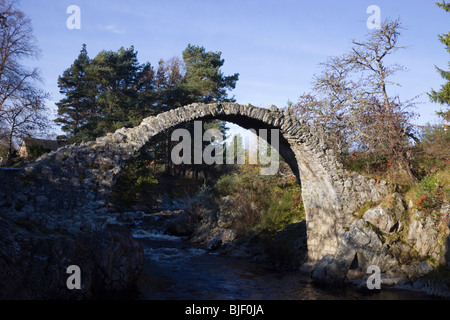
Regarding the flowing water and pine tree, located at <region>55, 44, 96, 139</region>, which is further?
pine tree, located at <region>55, 44, 96, 139</region>

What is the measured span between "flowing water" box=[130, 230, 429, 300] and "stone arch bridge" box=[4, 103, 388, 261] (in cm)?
186

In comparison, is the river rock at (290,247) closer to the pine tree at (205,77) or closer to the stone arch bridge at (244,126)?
the stone arch bridge at (244,126)

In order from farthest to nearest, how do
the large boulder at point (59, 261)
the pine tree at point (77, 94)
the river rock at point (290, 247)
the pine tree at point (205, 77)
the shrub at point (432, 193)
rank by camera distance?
the pine tree at point (205, 77) < the pine tree at point (77, 94) < the river rock at point (290, 247) < the shrub at point (432, 193) < the large boulder at point (59, 261)

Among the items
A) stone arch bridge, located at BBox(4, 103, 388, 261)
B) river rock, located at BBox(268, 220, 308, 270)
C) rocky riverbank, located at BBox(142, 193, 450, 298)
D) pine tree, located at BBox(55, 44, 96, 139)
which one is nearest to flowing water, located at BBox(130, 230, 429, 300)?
rocky riverbank, located at BBox(142, 193, 450, 298)

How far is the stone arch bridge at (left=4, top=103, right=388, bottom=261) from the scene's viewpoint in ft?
23.6

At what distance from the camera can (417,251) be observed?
9133 millimetres

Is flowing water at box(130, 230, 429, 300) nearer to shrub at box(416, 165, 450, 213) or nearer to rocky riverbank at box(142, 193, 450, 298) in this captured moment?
rocky riverbank at box(142, 193, 450, 298)

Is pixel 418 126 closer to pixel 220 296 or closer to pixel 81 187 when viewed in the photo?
pixel 220 296

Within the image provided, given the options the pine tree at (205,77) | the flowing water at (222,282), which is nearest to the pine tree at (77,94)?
the pine tree at (205,77)

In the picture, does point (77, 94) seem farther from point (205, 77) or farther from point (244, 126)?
point (244, 126)

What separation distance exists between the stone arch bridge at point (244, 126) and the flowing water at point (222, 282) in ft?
6.09

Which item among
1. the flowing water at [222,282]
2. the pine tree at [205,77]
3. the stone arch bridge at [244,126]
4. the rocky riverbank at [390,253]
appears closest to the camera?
the stone arch bridge at [244,126]

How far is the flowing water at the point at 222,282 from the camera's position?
8039 mm

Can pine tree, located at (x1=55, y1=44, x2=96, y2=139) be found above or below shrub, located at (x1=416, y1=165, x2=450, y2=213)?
above
